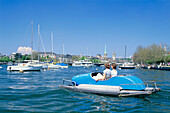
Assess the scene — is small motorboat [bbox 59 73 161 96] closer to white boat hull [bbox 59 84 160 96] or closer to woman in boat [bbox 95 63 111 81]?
white boat hull [bbox 59 84 160 96]

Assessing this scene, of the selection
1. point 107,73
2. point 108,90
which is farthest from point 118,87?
point 107,73

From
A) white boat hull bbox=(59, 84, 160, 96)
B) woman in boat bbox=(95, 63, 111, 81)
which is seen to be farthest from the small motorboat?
woman in boat bbox=(95, 63, 111, 81)

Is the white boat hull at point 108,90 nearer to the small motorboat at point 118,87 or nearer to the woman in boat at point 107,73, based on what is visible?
the small motorboat at point 118,87

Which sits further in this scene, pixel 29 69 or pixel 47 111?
pixel 29 69

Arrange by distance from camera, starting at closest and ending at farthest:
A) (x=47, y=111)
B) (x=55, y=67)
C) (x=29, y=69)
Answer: (x=47, y=111), (x=29, y=69), (x=55, y=67)

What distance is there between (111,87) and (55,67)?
6376cm

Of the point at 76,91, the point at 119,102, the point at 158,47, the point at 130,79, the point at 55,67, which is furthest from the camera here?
the point at 158,47

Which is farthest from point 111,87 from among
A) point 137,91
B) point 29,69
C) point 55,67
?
point 55,67

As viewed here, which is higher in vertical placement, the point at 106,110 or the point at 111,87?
the point at 111,87

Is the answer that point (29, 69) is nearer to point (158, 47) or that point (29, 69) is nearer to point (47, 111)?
point (47, 111)

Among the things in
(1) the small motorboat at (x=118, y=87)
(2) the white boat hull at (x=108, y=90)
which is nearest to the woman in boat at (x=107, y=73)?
(1) the small motorboat at (x=118, y=87)

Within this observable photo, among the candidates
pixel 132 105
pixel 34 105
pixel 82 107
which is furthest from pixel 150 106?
pixel 34 105

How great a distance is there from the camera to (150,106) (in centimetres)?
986

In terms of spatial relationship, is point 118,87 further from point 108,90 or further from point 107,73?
point 107,73
